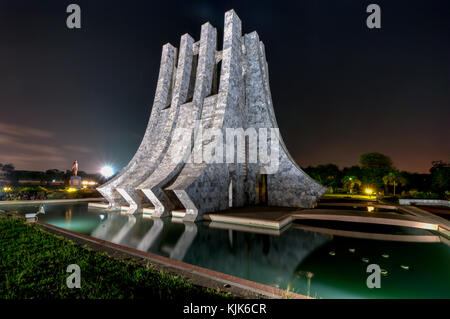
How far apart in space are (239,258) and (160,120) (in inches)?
539

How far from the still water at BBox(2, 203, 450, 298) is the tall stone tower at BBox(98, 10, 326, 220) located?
6.91ft

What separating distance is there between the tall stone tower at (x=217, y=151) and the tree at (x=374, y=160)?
4033 cm

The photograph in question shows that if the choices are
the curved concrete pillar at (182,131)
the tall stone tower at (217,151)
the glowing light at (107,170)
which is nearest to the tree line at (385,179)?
the tall stone tower at (217,151)

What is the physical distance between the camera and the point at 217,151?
432 inches

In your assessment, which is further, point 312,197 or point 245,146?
point 245,146

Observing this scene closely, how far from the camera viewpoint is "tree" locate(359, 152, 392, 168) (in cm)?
4312

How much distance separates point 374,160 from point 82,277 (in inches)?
2085

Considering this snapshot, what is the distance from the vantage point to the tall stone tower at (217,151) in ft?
35.5
